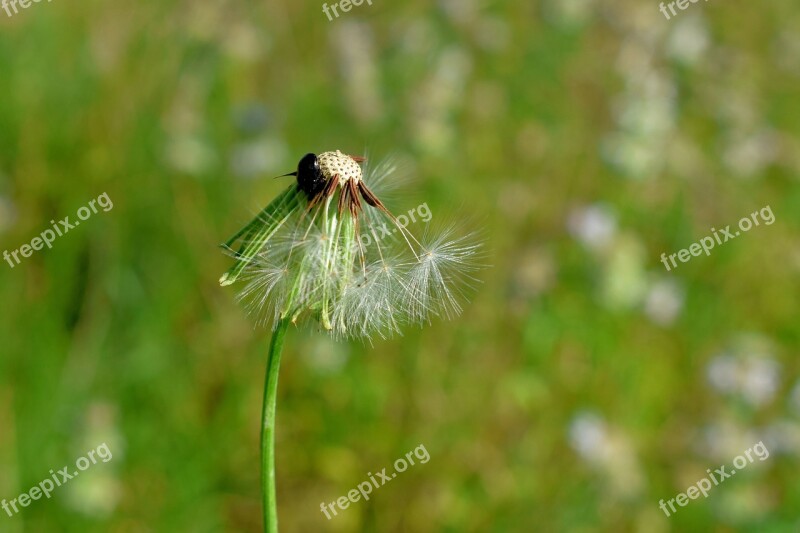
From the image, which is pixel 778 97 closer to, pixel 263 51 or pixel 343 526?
pixel 263 51

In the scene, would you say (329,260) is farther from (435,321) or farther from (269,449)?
(435,321)

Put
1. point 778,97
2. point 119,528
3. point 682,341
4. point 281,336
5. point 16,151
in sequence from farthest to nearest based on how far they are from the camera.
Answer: point 778,97 → point 682,341 → point 16,151 → point 119,528 → point 281,336

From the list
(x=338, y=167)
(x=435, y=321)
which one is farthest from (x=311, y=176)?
(x=435, y=321)

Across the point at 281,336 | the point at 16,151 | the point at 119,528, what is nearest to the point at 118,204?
the point at 16,151

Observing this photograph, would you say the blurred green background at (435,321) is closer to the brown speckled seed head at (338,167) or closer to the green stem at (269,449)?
the brown speckled seed head at (338,167)

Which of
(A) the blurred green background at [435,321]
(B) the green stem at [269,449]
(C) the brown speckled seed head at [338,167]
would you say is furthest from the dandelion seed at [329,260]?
(A) the blurred green background at [435,321]

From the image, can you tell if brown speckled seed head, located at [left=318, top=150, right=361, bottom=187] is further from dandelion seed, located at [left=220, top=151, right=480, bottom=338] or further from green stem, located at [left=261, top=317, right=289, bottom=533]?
green stem, located at [left=261, top=317, right=289, bottom=533]
